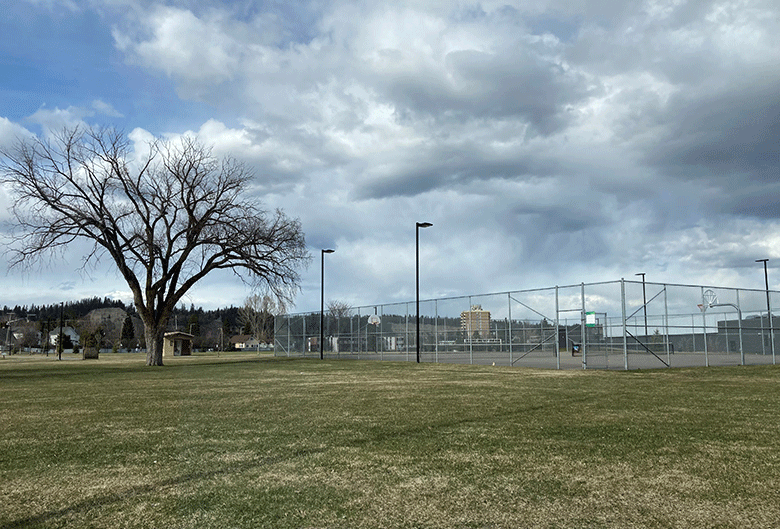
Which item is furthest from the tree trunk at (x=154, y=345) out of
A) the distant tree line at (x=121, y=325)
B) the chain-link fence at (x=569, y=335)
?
the distant tree line at (x=121, y=325)

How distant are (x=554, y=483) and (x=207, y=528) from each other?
9.97ft

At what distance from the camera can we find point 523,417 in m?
9.86

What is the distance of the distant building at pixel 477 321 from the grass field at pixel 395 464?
20.7 m

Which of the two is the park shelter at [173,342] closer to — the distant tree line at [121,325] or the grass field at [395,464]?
the distant tree line at [121,325]

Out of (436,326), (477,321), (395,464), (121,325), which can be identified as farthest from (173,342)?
(121,325)

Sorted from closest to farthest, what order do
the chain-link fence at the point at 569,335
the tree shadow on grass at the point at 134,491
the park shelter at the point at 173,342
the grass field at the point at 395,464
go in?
the tree shadow on grass at the point at 134,491 < the grass field at the point at 395,464 < the chain-link fence at the point at 569,335 < the park shelter at the point at 173,342

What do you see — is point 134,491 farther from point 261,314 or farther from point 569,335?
point 261,314

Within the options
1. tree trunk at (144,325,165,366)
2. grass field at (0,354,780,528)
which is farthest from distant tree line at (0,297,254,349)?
grass field at (0,354,780,528)

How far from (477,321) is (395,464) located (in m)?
27.6

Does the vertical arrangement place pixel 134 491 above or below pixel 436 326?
below

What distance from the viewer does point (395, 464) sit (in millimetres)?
6301

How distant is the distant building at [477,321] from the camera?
33112mm

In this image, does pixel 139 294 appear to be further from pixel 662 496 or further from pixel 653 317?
pixel 662 496

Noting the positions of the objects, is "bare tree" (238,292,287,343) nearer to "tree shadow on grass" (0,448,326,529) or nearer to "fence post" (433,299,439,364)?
"fence post" (433,299,439,364)
